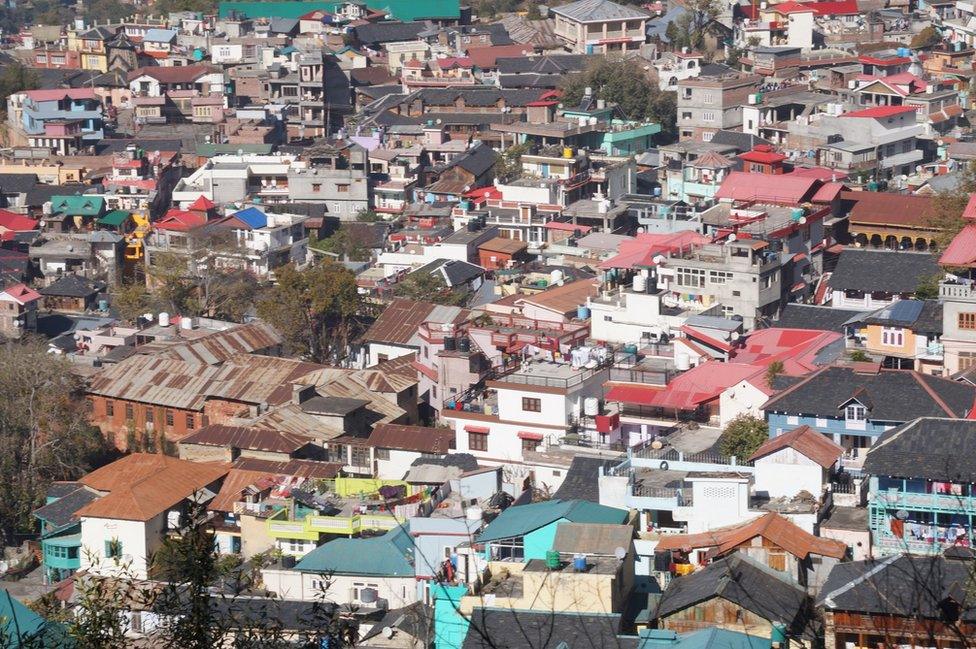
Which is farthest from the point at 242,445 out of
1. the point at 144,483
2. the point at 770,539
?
the point at 770,539

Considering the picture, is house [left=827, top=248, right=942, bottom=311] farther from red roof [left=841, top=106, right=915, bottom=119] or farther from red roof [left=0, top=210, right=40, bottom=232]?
red roof [left=0, top=210, right=40, bottom=232]

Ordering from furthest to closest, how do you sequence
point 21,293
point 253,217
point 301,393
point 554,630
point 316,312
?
point 253,217, point 21,293, point 316,312, point 301,393, point 554,630

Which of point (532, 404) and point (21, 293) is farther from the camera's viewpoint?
point (21, 293)

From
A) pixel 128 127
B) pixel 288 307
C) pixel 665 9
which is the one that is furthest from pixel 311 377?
pixel 665 9

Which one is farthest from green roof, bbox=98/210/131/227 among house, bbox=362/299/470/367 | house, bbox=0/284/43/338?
house, bbox=362/299/470/367

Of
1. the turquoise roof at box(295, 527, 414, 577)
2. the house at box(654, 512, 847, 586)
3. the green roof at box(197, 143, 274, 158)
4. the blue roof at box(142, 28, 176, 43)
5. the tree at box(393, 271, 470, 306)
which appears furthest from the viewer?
the blue roof at box(142, 28, 176, 43)

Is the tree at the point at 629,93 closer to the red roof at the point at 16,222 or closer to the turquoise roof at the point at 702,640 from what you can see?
the red roof at the point at 16,222

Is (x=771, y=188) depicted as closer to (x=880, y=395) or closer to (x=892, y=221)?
(x=892, y=221)
